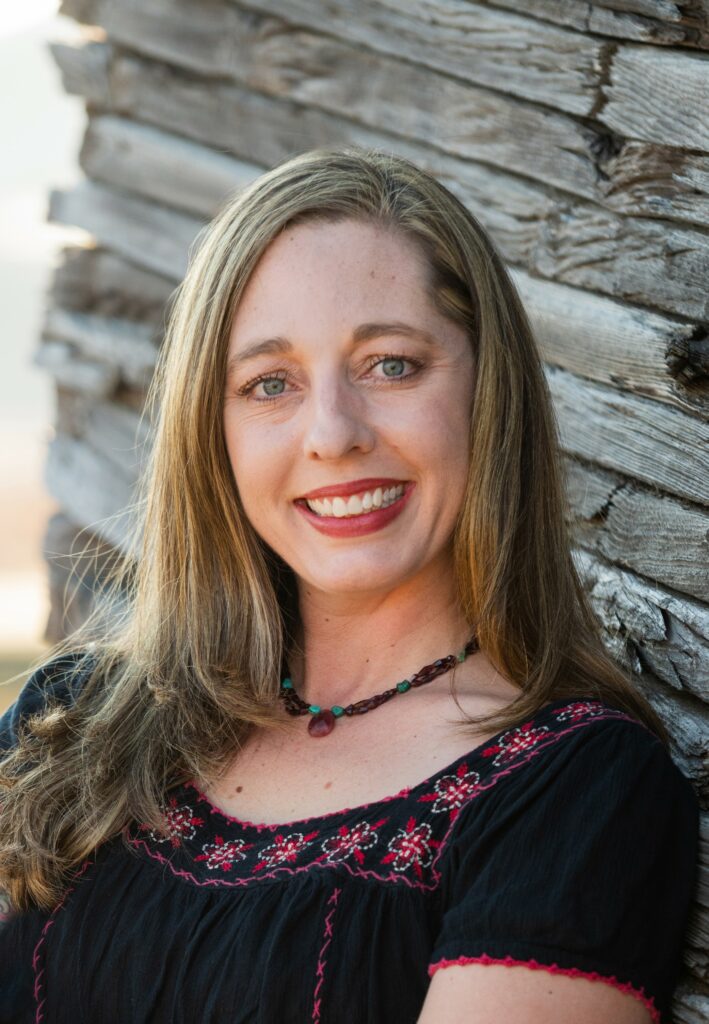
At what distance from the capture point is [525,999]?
5.70 ft

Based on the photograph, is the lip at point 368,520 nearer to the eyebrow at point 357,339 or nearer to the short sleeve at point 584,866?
the eyebrow at point 357,339

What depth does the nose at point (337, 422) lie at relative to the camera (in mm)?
2127

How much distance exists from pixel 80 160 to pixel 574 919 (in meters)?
3.94

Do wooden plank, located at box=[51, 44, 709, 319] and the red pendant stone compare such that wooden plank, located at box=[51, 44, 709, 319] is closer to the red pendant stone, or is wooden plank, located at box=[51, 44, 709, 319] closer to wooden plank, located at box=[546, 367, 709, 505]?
wooden plank, located at box=[546, 367, 709, 505]

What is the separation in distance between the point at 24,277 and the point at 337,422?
2098 cm

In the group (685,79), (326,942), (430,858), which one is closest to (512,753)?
(430,858)

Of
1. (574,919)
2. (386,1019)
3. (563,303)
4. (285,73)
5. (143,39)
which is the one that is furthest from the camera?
(143,39)

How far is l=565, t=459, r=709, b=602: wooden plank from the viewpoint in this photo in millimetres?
2414

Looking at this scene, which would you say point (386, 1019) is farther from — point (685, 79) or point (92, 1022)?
point (685, 79)

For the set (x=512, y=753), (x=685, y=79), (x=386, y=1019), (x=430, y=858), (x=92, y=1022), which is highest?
(x=685, y=79)

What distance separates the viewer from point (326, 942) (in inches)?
77.0

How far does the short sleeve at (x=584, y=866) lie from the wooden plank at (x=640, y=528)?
1.75 ft

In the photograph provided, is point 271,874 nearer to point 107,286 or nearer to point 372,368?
point 372,368

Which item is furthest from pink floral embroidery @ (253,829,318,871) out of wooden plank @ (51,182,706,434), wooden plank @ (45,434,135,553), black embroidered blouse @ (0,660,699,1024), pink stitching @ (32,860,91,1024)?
wooden plank @ (45,434,135,553)
